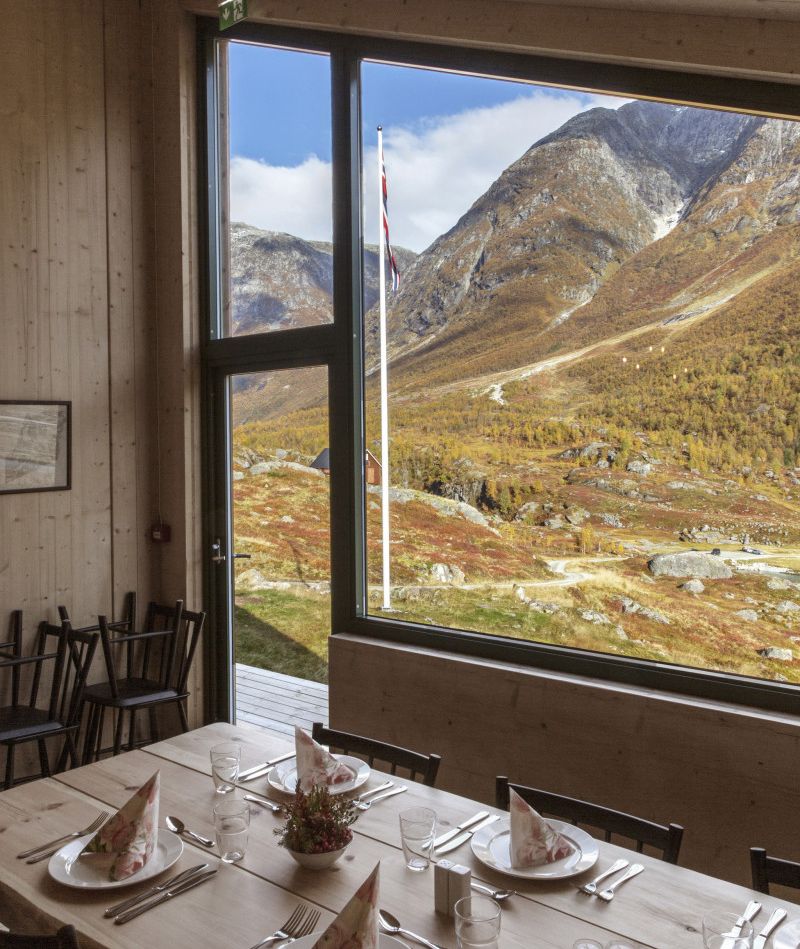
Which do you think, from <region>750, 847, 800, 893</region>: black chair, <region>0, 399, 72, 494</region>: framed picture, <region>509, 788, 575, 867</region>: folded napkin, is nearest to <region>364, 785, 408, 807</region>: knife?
<region>509, 788, 575, 867</region>: folded napkin

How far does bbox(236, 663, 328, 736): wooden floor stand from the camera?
4.22 metres

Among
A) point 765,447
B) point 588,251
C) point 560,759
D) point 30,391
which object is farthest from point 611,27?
point 30,391

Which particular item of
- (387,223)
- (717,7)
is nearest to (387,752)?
(387,223)

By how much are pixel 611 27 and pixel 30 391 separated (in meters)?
3.07

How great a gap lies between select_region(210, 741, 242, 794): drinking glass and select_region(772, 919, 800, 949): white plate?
132cm

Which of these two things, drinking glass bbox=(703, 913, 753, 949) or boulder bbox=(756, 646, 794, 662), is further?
boulder bbox=(756, 646, 794, 662)

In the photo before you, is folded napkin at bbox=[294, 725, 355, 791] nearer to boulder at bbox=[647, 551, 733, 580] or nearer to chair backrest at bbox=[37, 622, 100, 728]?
boulder at bbox=[647, 551, 733, 580]

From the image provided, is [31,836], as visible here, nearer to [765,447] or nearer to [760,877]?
[760,877]

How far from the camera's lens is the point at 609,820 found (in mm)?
2033

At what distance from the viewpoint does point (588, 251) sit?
3.50m

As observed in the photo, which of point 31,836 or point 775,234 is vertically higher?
point 775,234

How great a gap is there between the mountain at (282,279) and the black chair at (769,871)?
291 cm

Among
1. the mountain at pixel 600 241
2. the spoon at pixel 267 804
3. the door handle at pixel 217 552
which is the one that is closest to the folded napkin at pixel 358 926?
the spoon at pixel 267 804

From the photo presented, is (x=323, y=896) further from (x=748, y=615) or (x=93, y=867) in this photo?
(x=748, y=615)
